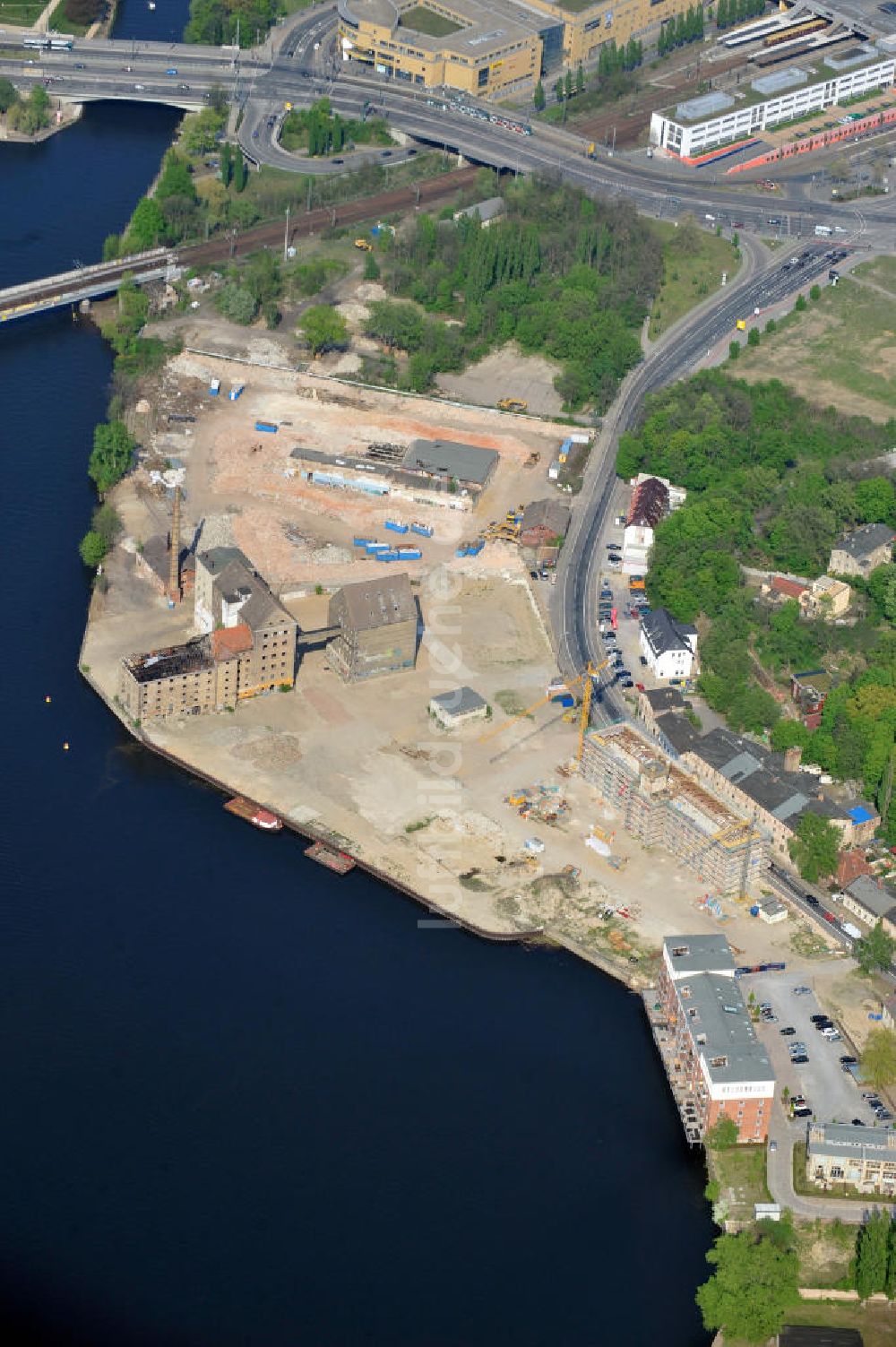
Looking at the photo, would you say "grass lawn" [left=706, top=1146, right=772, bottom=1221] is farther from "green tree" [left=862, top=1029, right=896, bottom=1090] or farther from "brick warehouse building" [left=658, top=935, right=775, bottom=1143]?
"green tree" [left=862, top=1029, right=896, bottom=1090]

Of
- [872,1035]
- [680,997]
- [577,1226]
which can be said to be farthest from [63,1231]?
[872,1035]

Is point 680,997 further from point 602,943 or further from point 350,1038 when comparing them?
point 350,1038

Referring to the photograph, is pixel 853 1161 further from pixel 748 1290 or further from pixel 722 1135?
pixel 748 1290

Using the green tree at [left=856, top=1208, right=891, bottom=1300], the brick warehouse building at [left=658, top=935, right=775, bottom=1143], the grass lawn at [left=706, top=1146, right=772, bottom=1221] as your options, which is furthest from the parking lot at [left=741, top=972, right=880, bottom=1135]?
the green tree at [left=856, top=1208, right=891, bottom=1300]

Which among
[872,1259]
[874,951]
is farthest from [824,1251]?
[874,951]

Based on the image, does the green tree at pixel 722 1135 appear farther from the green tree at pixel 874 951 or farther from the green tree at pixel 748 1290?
the green tree at pixel 874 951
